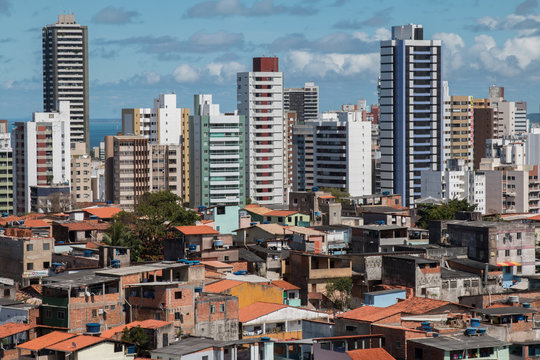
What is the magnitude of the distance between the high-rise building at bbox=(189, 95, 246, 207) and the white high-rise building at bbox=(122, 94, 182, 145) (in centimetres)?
1418

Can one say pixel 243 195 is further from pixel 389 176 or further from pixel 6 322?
pixel 6 322

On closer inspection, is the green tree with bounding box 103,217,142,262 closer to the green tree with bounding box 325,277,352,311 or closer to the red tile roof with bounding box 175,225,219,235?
the red tile roof with bounding box 175,225,219,235

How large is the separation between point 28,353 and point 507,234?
99.0 feet

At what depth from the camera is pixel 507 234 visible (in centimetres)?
6309

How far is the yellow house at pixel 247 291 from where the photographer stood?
51.2 metres

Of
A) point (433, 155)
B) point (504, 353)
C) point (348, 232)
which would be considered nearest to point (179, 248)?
point (348, 232)

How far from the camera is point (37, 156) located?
13812cm

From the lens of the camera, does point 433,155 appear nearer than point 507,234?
No

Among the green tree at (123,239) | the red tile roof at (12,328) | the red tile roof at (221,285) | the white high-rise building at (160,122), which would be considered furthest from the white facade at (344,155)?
the red tile roof at (12,328)

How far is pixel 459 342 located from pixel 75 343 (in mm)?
13630

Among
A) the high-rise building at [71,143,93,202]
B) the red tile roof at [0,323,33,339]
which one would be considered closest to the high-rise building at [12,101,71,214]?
the high-rise building at [71,143,93,202]

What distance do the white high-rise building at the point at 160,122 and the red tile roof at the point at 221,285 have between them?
91.5m

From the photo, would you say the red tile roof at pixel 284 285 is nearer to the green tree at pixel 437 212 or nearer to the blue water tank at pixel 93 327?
the blue water tank at pixel 93 327

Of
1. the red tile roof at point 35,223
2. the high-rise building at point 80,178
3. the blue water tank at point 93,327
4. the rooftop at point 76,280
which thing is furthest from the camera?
the high-rise building at point 80,178
